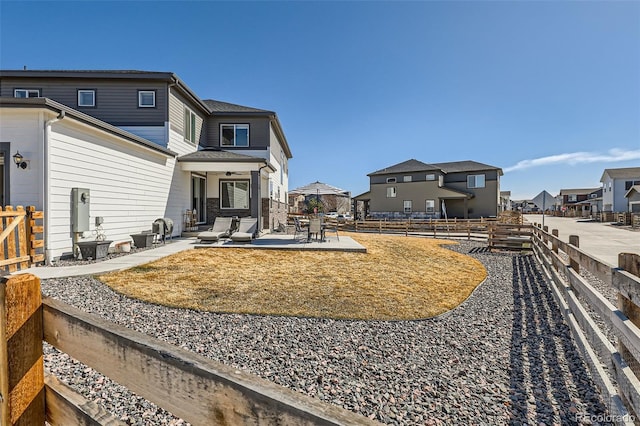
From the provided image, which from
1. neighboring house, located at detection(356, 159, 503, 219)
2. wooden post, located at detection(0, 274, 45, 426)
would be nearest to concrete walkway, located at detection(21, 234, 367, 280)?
A: wooden post, located at detection(0, 274, 45, 426)

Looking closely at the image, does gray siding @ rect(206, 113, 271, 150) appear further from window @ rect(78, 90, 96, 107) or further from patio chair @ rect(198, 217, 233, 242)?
patio chair @ rect(198, 217, 233, 242)

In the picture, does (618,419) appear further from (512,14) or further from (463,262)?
(512,14)

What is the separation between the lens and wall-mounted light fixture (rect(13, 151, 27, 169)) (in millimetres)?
7115

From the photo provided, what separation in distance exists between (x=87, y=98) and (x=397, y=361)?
55.0 ft

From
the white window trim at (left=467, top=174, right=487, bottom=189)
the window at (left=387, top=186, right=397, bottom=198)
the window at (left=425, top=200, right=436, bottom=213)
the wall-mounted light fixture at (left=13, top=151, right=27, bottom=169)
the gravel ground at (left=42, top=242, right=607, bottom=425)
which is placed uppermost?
the white window trim at (left=467, top=174, right=487, bottom=189)

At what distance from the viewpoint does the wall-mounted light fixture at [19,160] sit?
7115 millimetres

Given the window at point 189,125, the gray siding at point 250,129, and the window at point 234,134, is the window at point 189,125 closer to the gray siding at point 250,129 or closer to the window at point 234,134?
the gray siding at point 250,129

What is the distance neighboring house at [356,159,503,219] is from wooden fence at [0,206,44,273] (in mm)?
31354

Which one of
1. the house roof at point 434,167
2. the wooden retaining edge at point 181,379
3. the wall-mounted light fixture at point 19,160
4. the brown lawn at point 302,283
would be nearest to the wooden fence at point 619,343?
the brown lawn at point 302,283

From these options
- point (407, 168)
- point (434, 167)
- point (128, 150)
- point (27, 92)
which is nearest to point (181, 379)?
point (128, 150)

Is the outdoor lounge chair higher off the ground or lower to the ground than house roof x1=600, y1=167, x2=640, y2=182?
lower

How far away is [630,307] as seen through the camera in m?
2.43

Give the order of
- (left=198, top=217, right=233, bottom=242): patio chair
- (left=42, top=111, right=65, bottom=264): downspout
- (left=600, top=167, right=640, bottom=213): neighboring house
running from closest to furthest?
(left=42, top=111, right=65, bottom=264): downspout → (left=198, top=217, right=233, bottom=242): patio chair → (left=600, top=167, right=640, bottom=213): neighboring house

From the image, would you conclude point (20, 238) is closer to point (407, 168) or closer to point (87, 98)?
point (87, 98)
